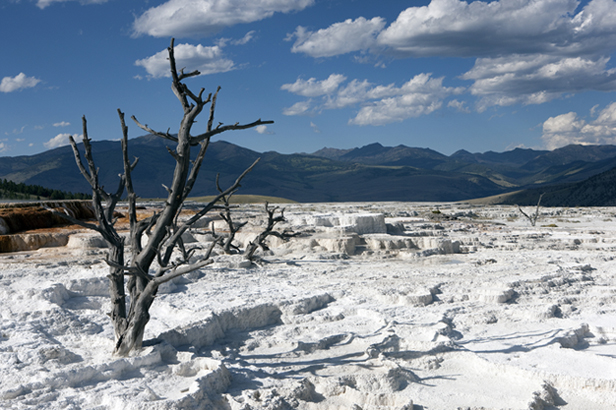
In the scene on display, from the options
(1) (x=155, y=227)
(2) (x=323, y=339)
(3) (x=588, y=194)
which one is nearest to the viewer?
(1) (x=155, y=227)

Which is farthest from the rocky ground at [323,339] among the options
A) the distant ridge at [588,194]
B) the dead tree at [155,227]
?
the distant ridge at [588,194]

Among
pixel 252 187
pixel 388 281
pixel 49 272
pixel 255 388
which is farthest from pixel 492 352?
pixel 252 187

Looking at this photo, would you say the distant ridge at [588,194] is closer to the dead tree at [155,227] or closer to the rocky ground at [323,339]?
the rocky ground at [323,339]

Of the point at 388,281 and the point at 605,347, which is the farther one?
the point at 388,281

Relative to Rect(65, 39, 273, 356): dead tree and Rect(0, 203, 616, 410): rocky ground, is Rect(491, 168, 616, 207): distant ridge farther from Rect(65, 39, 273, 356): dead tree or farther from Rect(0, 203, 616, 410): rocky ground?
Rect(65, 39, 273, 356): dead tree

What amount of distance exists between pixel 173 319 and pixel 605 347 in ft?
17.9

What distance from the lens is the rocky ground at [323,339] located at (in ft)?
14.6

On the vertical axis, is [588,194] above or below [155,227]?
below

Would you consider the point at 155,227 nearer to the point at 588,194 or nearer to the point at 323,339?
the point at 323,339

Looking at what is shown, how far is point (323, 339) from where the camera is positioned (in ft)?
19.8

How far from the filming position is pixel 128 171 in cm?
491

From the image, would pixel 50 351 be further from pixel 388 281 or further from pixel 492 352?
pixel 388 281

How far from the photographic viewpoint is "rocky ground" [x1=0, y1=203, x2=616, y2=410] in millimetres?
4445

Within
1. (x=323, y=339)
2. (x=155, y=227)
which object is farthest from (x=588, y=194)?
(x=155, y=227)
